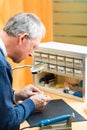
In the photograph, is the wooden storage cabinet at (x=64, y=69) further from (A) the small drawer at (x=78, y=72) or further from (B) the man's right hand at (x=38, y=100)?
(B) the man's right hand at (x=38, y=100)

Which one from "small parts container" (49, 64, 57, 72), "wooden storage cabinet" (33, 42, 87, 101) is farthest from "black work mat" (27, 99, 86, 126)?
"small parts container" (49, 64, 57, 72)

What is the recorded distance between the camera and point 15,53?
1.37 meters

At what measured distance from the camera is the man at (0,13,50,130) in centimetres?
118

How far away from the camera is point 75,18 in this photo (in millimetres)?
3348

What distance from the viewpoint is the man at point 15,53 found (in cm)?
118

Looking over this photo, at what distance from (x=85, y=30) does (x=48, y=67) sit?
5.23 feet

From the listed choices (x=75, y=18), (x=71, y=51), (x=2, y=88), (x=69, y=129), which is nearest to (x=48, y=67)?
(x=71, y=51)

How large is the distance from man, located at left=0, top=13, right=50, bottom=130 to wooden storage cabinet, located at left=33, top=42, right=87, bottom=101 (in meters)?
0.43

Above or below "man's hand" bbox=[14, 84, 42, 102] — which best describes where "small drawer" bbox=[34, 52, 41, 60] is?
above

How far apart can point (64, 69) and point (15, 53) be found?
0.57 meters

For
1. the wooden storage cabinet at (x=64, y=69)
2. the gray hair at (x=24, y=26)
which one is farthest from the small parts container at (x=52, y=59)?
the gray hair at (x=24, y=26)

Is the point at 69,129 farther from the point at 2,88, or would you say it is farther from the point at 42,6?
the point at 42,6

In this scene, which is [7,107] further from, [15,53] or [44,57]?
[44,57]

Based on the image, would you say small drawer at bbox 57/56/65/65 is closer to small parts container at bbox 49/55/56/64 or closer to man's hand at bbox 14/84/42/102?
small parts container at bbox 49/55/56/64
